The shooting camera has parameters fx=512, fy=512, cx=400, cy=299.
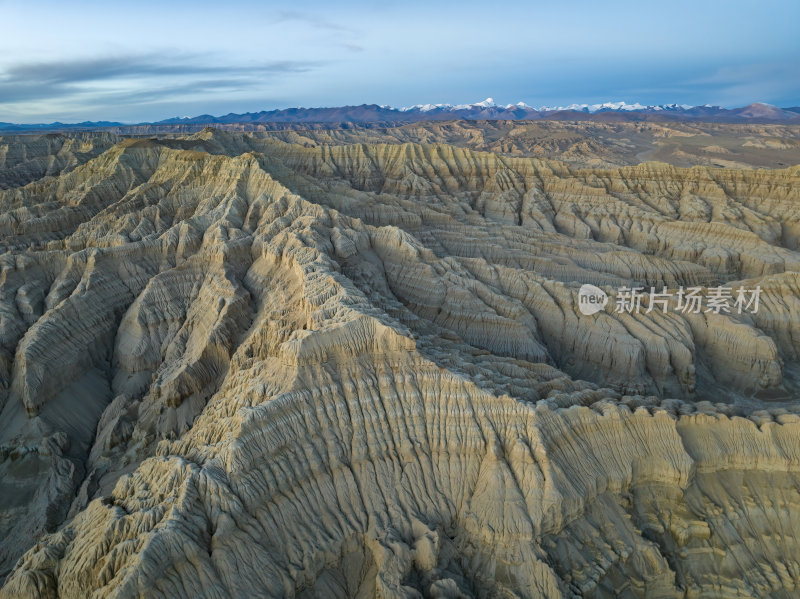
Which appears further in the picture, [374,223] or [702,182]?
[702,182]

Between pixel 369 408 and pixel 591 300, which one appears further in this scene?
pixel 591 300

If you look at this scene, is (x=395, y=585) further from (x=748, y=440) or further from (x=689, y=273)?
(x=689, y=273)

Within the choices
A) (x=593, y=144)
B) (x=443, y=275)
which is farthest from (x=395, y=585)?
(x=593, y=144)

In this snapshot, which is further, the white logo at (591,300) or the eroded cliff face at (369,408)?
the white logo at (591,300)

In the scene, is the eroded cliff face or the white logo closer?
the eroded cliff face
